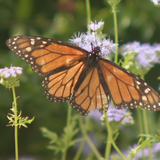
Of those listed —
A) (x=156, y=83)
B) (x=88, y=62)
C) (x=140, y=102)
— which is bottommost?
(x=140, y=102)

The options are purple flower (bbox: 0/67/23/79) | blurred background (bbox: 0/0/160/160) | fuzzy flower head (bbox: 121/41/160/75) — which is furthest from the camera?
blurred background (bbox: 0/0/160/160)

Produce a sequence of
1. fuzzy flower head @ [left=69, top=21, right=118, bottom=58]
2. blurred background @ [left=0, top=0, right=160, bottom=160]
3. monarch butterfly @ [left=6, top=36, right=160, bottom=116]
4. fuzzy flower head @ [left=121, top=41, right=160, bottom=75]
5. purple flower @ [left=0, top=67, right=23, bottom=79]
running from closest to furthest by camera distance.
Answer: purple flower @ [left=0, top=67, right=23, bottom=79] < monarch butterfly @ [left=6, top=36, right=160, bottom=116] < fuzzy flower head @ [left=69, top=21, right=118, bottom=58] < fuzzy flower head @ [left=121, top=41, right=160, bottom=75] < blurred background @ [left=0, top=0, right=160, bottom=160]

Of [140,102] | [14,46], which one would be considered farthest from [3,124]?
[140,102]

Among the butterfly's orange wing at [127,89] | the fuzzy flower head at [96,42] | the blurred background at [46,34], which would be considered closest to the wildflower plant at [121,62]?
the fuzzy flower head at [96,42]

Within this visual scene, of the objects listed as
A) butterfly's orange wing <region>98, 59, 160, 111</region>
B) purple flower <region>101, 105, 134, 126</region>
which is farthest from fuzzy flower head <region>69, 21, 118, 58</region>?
purple flower <region>101, 105, 134, 126</region>

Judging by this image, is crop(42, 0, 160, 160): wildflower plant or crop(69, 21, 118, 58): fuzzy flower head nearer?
crop(42, 0, 160, 160): wildflower plant

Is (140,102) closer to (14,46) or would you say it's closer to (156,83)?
(14,46)

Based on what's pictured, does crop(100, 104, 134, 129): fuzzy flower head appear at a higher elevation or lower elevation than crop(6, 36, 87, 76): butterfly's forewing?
lower

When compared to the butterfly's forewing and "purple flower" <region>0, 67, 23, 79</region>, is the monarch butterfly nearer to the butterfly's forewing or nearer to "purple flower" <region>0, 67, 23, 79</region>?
the butterfly's forewing
